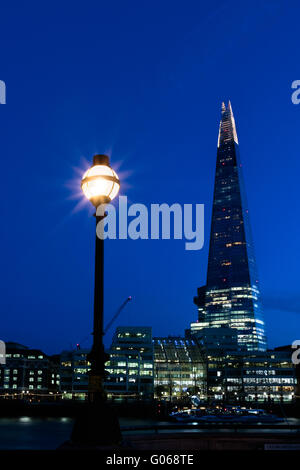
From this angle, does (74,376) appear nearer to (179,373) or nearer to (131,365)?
(131,365)

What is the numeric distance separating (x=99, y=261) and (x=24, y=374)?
170089 millimetres

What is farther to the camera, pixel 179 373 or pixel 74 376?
pixel 179 373

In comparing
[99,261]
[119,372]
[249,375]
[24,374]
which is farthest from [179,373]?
[99,261]

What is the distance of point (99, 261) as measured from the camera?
Result: 1178 centimetres

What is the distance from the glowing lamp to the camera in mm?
11295

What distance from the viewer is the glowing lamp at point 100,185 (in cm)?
1129

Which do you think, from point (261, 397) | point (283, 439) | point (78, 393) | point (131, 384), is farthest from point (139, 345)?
point (283, 439)

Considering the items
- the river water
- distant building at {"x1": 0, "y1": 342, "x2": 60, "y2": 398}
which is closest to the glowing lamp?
the river water

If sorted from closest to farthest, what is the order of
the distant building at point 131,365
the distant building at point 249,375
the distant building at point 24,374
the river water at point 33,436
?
the river water at point 33,436
the distant building at point 131,365
the distant building at point 249,375
the distant building at point 24,374

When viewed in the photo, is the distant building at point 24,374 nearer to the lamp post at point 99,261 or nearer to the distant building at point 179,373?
the distant building at point 179,373

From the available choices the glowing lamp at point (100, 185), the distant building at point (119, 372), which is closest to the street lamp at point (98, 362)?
the glowing lamp at point (100, 185)

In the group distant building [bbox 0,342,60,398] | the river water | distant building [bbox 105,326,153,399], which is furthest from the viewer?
distant building [bbox 0,342,60,398]

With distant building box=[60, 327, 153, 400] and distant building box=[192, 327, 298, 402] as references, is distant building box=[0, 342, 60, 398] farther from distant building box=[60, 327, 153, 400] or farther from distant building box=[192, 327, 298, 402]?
distant building box=[192, 327, 298, 402]

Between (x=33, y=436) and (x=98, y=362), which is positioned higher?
(x=98, y=362)
